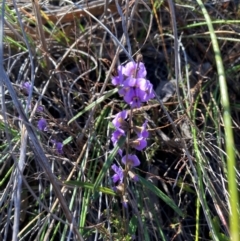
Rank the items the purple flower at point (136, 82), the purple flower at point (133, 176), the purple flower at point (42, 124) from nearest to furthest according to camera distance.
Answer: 1. the purple flower at point (136, 82)
2. the purple flower at point (133, 176)
3. the purple flower at point (42, 124)

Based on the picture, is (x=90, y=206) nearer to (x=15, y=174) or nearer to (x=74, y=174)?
(x=74, y=174)

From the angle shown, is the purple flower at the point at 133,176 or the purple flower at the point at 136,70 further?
the purple flower at the point at 133,176

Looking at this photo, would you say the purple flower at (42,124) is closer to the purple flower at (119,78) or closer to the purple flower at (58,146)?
the purple flower at (58,146)

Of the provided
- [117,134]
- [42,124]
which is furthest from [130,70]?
[42,124]

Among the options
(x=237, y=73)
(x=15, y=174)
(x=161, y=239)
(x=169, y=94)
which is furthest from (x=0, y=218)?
(x=237, y=73)

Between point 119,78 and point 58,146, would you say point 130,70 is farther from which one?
point 58,146

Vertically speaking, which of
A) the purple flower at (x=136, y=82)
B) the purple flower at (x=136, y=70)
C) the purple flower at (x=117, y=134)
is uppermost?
the purple flower at (x=136, y=70)

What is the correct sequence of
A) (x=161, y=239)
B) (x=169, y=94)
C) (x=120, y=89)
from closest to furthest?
(x=120, y=89)
(x=161, y=239)
(x=169, y=94)

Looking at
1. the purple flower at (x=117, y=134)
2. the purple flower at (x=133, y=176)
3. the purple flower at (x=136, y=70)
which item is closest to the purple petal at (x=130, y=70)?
the purple flower at (x=136, y=70)

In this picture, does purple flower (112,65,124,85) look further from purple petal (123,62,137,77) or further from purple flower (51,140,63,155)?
purple flower (51,140,63,155)
